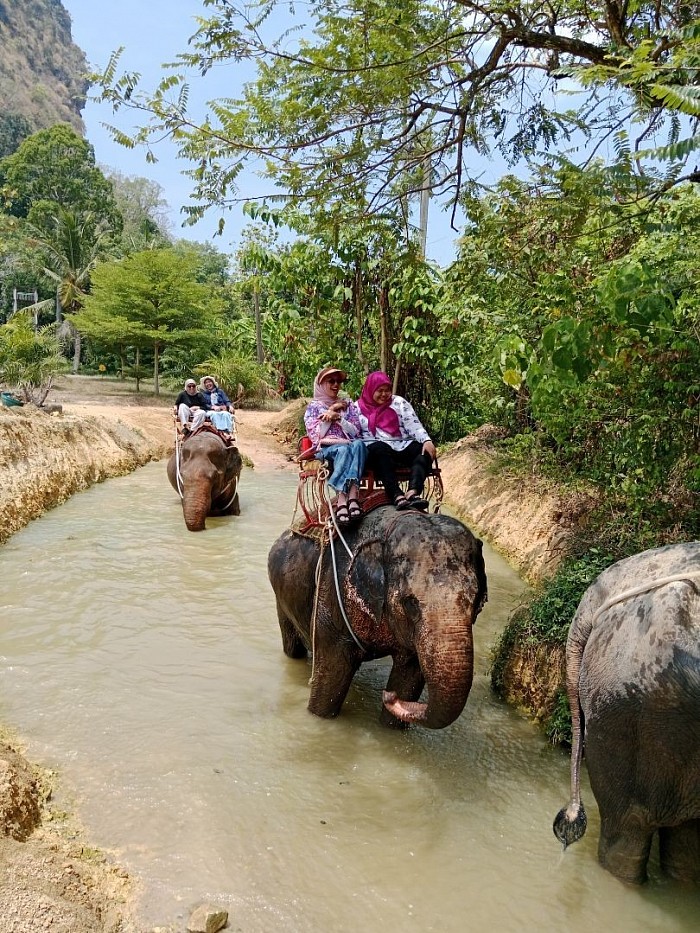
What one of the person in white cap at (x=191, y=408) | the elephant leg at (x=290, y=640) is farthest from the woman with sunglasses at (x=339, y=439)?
the person in white cap at (x=191, y=408)

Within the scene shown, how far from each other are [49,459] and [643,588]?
9757mm

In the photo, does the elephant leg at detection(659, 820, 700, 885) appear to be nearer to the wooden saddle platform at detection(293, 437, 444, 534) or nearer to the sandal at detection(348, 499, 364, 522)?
the wooden saddle platform at detection(293, 437, 444, 534)

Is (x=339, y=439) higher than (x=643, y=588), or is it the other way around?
(x=339, y=439)

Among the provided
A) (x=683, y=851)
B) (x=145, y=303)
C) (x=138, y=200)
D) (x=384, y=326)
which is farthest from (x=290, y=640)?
(x=138, y=200)

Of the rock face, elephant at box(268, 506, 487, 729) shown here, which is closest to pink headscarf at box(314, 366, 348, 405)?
elephant at box(268, 506, 487, 729)

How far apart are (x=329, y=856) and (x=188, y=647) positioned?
2.84 meters

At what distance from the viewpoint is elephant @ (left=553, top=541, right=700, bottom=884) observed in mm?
2723

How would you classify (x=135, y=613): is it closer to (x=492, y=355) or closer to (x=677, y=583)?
(x=492, y=355)

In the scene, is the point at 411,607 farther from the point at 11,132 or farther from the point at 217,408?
the point at 11,132

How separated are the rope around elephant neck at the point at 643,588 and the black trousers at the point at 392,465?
6.35ft

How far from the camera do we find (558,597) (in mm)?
5055

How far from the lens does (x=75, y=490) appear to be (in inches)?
457

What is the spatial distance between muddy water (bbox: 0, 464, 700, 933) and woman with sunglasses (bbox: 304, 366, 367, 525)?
1.45m

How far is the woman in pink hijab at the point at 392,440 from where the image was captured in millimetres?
4984
